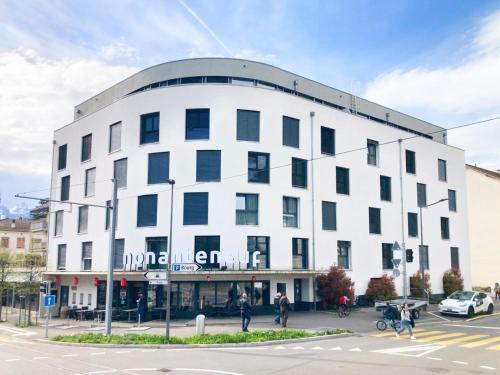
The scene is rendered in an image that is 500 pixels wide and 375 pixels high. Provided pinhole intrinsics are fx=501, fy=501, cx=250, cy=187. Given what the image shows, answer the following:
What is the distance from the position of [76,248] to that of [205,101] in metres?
15.7

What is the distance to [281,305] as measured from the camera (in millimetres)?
24641

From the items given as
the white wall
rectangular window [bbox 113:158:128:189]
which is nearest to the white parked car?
the white wall

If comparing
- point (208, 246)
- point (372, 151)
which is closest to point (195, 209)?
point (208, 246)

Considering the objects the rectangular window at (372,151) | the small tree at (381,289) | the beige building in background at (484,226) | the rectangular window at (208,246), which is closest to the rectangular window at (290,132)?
the rectangular window at (372,151)

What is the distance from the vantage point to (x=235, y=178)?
30.9 metres

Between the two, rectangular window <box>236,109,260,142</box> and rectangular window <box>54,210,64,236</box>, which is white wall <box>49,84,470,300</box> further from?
rectangular window <box>54,210,64,236</box>

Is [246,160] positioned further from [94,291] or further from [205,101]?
[94,291]

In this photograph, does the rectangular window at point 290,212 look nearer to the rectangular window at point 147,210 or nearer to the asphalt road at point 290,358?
the rectangular window at point 147,210

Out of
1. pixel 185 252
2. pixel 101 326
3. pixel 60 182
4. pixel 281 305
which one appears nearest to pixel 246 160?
pixel 185 252

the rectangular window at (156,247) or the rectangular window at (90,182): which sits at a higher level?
the rectangular window at (90,182)

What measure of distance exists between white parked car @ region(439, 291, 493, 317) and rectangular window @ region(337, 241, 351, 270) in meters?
7.37

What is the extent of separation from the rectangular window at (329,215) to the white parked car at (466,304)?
28.8 ft

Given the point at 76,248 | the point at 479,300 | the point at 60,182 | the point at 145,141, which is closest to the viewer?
the point at 479,300

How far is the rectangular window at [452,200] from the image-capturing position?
4592 centimetres
